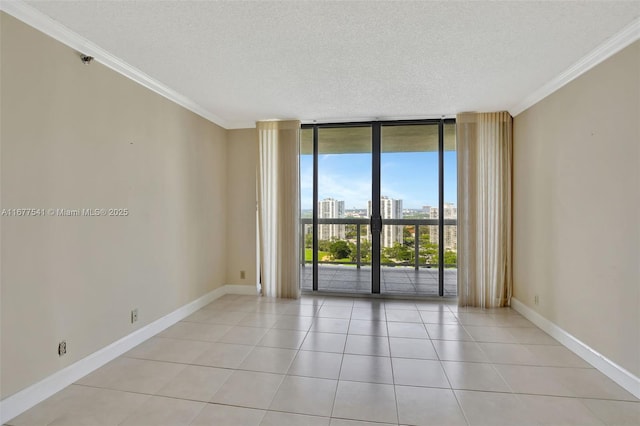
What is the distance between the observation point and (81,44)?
7.43 ft

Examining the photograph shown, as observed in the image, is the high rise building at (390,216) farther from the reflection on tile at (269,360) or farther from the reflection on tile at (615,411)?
the reflection on tile at (615,411)

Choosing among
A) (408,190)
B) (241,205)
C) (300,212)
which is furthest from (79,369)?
(408,190)

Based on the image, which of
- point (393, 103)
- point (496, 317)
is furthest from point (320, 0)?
point (496, 317)

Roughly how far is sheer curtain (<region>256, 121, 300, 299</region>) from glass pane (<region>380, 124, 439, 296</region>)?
129 centimetres

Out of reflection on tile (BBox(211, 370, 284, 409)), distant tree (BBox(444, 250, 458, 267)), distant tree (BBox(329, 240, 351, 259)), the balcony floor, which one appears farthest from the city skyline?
reflection on tile (BBox(211, 370, 284, 409))

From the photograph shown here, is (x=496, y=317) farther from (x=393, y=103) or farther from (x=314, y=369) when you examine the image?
(x=393, y=103)

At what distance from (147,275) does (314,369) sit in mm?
1862

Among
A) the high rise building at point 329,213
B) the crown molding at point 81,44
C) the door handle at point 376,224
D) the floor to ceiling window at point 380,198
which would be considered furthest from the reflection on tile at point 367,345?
the crown molding at point 81,44

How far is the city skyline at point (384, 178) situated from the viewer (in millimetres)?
4352

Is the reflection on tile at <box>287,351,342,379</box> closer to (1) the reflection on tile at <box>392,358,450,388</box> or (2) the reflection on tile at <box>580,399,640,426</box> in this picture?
(1) the reflection on tile at <box>392,358,450,388</box>

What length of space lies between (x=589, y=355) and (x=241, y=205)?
418 cm

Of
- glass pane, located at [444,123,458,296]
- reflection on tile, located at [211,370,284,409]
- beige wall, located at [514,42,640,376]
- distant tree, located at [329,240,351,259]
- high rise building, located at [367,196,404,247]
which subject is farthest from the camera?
distant tree, located at [329,240,351,259]

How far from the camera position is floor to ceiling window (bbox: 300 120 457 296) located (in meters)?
4.33

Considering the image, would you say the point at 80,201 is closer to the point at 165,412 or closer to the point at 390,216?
the point at 165,412
